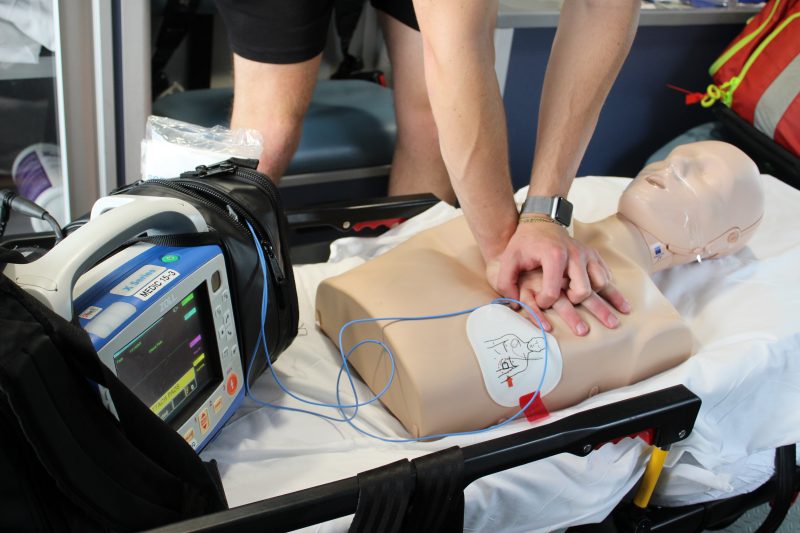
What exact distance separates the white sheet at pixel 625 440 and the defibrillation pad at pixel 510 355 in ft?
0.17

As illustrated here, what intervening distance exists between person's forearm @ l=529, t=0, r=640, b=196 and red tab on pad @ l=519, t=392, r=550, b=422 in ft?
1.25

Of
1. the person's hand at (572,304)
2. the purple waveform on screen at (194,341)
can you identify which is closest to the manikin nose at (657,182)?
the person's hand at (572,304)

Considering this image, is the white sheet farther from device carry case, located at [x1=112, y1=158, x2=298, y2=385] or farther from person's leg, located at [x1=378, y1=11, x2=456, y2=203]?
person's leg, located at [x1=378, y1=11, x2=456, y2=203]

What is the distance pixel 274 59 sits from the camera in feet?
4.92

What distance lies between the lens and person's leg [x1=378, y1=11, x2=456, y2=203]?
5.72ft

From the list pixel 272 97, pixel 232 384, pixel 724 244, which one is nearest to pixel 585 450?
pixel 232 384

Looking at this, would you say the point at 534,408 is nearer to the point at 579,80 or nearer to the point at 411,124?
the point at 579,80

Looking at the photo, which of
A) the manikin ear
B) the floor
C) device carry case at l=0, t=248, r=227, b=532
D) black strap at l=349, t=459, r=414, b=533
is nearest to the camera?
device carry case at l=0, t=248, r=227, b=532

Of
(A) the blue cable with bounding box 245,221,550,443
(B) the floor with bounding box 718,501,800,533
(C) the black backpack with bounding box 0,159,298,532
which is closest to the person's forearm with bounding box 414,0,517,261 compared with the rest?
(A) the blue cable with bounding box 245,221,550,443

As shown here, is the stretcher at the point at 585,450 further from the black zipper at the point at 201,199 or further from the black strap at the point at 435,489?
the black zipper at the point at 201,199

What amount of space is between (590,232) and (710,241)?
0.22 metres

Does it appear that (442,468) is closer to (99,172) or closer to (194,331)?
(194,331)

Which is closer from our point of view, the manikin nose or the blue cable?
the blue cable

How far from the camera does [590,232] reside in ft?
4.39
